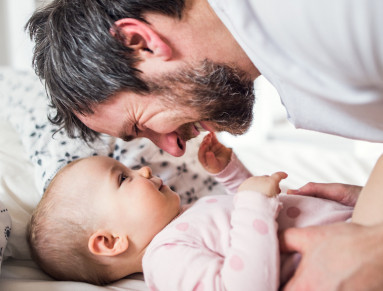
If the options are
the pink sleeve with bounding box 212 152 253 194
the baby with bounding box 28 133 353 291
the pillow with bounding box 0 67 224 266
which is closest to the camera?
the baby with bounding box 28 133 353 291

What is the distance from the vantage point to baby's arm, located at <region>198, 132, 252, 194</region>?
1.32 metres

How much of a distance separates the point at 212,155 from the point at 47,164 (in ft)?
1.62

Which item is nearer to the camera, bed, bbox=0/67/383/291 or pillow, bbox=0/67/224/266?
bed, bbox=0/67/383/291

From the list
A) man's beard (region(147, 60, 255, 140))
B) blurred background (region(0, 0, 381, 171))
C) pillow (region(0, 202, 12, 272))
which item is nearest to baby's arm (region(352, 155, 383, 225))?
man's beard (region(147, 60, 255, 140))

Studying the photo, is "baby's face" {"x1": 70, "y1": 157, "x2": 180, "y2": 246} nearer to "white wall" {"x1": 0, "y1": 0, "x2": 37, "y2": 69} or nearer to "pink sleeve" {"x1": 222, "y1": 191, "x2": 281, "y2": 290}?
"pink sleeve" {"x1": 222, "y1": 191, "x2": 281, "y2": 290}

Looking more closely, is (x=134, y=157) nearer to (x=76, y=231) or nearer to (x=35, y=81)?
(x=76, y=231)

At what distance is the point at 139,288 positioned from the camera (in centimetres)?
106

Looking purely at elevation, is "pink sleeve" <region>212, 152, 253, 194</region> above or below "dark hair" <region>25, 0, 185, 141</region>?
below

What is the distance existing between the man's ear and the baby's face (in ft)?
1.05

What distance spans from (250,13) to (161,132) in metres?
0.39

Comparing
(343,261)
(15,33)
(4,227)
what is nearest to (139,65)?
(4,227)

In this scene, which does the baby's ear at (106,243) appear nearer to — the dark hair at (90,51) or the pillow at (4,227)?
the pillow at (4,227)

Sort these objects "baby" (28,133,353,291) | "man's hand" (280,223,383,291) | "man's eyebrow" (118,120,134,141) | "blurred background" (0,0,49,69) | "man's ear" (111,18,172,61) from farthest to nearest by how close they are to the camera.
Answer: "blurred background" (0,0,49,69) → "man's eyebrow" (118,120,134,141) → "man's ear" (111,18,172,61) → "baby" (28,133,353,291) → "man's hand" (280,223,383,291)

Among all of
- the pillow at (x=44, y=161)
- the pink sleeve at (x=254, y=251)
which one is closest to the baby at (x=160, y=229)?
the pink sleeve at (x=254, y=251)
